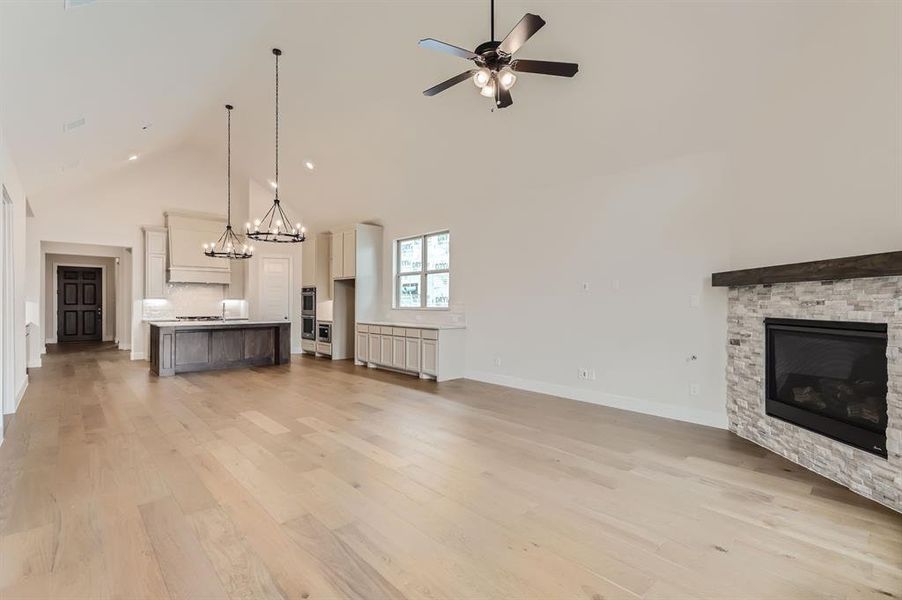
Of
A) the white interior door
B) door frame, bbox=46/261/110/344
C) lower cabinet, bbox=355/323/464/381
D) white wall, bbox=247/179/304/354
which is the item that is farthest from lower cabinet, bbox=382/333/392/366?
door frame, bbox=46/261/110/344

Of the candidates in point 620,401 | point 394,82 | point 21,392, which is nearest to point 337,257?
point 394,82

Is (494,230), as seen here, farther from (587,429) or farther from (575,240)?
(587,429)

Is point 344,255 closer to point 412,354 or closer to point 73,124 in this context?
point 412,354

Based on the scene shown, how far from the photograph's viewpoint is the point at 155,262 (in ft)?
30.5

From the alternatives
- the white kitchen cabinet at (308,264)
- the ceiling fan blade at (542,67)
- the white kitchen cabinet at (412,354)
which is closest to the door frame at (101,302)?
the white kitchen cabinet at (308,264)

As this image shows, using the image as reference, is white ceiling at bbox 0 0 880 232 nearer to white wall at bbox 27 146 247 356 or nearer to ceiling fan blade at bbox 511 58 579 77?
ceiling fan blade at bbox 511 58 579 77

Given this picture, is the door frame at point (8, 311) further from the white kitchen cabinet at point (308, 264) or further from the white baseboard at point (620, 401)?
the white baseboard at point (620, 401)

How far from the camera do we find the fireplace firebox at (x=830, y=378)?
2.86 m

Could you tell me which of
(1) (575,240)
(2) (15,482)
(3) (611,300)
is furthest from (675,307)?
(2) (15,482)

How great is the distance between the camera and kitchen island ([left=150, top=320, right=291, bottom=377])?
7043 millimetres

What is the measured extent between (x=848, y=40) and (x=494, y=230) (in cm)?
413

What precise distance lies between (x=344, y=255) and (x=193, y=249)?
3580 mm

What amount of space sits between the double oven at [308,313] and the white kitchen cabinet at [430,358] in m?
3.84

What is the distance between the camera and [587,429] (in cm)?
414
